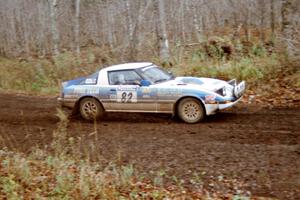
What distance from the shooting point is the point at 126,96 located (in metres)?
10.0

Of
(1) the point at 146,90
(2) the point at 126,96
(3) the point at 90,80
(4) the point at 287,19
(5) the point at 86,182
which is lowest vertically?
(5) the point at 86,182

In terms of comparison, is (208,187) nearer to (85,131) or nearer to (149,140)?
(149,140)

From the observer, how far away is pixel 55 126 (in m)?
10.1

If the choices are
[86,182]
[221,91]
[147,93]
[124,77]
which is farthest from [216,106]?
[86,182]

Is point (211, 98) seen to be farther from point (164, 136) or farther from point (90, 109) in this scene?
point (90, 109)

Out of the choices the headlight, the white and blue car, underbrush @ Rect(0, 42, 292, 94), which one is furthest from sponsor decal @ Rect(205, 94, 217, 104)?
underbrush @ Rect(0, 42, 292, 94)

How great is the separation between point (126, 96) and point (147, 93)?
22.3 inches

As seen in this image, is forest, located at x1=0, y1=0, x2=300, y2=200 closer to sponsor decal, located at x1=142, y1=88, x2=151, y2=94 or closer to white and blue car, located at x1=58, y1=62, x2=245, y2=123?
white and blue car, located at x1=58, y1=62, x2=245, y2=123

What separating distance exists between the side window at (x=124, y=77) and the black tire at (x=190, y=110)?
4.18 ft

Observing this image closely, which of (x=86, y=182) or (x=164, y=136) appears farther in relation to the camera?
(x=164, y=136)

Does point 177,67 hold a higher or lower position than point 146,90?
higher

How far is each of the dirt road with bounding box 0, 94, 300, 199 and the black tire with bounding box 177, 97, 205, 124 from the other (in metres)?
0.19

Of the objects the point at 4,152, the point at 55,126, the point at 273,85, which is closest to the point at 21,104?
the point at 55,126

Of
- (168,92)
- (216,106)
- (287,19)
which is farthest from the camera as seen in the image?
(287,19)
